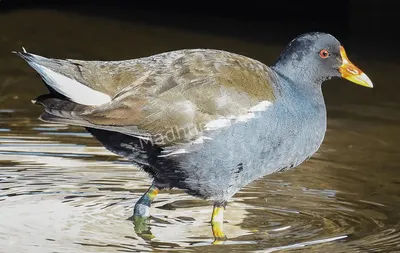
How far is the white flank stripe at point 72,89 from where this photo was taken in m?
5.17

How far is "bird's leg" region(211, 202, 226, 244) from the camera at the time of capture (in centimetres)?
548

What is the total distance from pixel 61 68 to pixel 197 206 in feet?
4.66

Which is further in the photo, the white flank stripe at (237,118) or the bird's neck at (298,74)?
the bird's neck at (298,74)

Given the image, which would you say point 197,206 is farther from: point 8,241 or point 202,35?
point 202,35

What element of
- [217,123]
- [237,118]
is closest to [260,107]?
[237,118]

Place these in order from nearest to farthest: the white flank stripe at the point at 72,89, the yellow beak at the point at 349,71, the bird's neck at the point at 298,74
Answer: the white flank stripe at the point at 72,89
the bird's neck at the point at 298,74
the yellow beak at the point at 349,71

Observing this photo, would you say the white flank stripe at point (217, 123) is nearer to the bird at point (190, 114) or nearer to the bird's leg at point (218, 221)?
the bird at point (190, 114)

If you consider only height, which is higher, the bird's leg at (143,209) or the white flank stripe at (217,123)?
the white flank stripe at (217,123)

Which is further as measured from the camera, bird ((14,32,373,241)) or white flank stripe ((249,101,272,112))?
white flank stripe ((249,101,272,112))

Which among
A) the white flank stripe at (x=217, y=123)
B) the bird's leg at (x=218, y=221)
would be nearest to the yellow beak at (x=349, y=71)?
the white flank stripe at (x=217, y=123)

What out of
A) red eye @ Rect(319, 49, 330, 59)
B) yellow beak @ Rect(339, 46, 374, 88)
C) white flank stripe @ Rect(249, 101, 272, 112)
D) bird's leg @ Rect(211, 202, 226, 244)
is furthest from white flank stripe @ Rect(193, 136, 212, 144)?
yellow beak @ Rect(339, 46, 374, 88)

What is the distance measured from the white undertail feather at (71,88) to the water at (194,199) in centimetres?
76

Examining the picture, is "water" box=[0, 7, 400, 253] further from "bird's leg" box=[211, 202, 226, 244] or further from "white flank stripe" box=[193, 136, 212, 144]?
"white flank stripe" box=[193, 136, 212, 144]

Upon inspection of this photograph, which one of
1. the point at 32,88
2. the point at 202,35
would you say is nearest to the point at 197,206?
the point at 32,88
